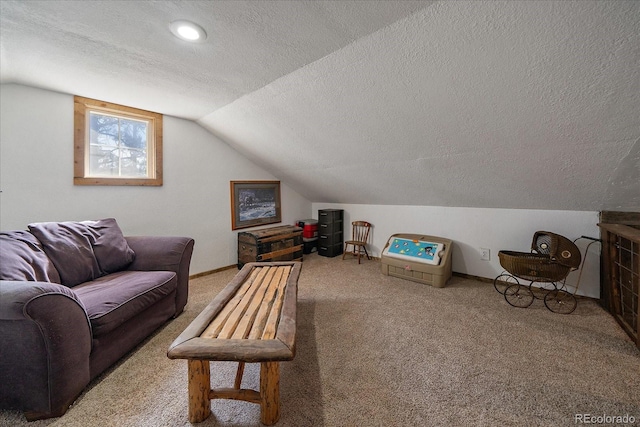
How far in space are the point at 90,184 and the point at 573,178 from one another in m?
4.50

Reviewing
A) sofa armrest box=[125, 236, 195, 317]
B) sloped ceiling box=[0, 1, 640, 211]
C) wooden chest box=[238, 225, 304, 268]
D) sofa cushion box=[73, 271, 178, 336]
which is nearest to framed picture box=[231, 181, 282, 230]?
wooden chest box=[238, 225, 304, 268]

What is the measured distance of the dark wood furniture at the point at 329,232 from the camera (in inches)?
167

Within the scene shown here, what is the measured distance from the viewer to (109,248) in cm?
207

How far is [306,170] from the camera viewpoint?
3582mm

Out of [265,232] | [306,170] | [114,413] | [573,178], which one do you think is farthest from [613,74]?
[265,232]

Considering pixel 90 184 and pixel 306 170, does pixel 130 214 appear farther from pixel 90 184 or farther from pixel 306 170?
pixel 306 170

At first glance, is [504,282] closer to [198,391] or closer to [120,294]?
[198,391]

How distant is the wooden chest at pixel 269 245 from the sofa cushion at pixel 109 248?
1.47 meters

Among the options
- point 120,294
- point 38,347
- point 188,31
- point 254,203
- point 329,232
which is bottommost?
point 38,347

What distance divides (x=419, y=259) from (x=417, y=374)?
1712mm

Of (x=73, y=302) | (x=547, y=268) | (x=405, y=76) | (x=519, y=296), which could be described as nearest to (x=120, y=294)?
(x=73, y=302)

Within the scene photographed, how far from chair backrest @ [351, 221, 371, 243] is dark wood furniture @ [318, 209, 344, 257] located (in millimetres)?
282

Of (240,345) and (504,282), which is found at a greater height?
(240,345)

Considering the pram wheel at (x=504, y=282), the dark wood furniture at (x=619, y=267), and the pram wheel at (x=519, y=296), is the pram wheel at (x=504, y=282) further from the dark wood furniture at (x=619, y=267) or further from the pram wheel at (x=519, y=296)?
the dark wood furniture at (x=619, y=267)
